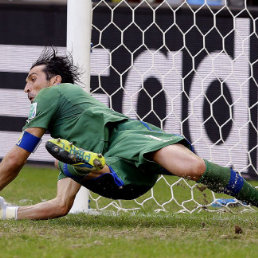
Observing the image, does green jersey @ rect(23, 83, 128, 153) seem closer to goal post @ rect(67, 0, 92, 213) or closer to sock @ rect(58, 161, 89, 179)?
sock @ rect(58, 161, 89, 179)

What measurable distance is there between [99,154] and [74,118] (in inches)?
15.3

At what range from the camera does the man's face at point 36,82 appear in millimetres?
3471

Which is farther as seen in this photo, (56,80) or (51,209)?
(56,80)

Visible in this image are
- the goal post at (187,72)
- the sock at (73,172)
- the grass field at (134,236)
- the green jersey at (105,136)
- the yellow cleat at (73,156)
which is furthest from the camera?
the goal post at (187,72)

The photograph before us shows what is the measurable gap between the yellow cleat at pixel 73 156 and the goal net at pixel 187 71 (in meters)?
1.95

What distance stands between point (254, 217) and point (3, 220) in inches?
47.7

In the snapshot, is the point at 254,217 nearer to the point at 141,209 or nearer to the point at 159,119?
the point at 141,209

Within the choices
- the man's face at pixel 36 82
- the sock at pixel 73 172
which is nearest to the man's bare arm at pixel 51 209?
the sock at pixel 73 172

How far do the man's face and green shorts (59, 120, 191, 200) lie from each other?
43 centimetres

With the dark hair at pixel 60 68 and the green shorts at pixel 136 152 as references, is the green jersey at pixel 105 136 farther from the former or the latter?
the dark hair at pixel 60 68

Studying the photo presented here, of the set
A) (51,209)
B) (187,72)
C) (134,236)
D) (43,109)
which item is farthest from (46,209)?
(187,72)

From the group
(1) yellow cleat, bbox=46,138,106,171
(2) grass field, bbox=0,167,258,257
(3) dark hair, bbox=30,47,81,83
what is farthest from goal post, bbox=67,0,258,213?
(1) yellow cleat, bbox=46,138,106,171

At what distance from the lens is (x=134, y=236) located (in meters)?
2.79

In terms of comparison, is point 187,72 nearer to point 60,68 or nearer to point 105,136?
point 60,68
